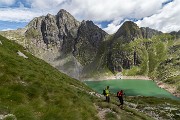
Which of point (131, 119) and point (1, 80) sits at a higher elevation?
point (1, 80)

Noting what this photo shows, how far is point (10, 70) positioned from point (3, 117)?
13483 millimetres

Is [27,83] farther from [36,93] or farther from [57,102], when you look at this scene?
[57,102]

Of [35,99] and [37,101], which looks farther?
[35,99]

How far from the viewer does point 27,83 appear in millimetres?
40219

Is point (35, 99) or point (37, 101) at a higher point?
point (35, 99)

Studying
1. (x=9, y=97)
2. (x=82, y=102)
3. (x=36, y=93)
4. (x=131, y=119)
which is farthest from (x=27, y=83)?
(x=131, y=119)

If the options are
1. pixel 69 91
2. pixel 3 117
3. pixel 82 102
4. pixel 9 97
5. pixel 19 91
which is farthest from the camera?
pixel 69 91

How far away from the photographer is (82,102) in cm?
4019

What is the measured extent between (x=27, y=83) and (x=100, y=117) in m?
12.0

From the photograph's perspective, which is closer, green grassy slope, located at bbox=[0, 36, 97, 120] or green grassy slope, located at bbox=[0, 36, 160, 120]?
green grassy slope, located at bbox=[0, 36, 160, 120]

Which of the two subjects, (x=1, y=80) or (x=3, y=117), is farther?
(x=1, y=80)

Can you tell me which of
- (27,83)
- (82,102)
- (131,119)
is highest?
(27,83)

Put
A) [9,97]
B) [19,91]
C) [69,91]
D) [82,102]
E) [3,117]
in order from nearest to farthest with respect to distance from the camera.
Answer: [3,117], [9,97], [19,91], [82,102], [69,91]

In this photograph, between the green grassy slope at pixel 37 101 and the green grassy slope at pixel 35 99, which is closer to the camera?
the green grassy slope at pixel 37 101
